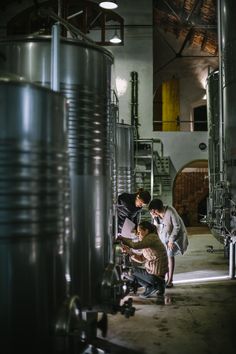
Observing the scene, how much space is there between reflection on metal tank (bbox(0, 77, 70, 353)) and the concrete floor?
75.1 inches

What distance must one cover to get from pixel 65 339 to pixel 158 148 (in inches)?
412

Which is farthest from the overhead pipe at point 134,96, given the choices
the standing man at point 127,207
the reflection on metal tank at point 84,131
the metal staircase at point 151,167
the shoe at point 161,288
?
the reflection on metal tank at point 84,131

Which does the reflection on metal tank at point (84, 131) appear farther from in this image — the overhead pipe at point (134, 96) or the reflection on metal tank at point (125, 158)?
the overhead pipe at point (134, 96)

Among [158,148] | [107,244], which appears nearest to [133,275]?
[107,244]

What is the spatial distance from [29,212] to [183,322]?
3138mm

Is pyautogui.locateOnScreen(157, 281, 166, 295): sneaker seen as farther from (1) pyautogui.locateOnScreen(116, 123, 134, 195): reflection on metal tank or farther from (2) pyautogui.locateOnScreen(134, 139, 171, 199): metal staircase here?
(2) pyautogui.locateOnScreen(134, 139, 171, 199): metal staircase

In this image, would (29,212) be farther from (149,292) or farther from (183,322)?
(149,292)

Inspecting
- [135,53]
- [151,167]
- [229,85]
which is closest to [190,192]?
[135,53]

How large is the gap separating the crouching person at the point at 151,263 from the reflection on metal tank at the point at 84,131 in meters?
2.12

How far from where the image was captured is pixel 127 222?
6000 mm

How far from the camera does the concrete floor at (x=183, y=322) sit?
157 inches

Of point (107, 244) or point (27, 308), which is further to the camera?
point (107, 244)

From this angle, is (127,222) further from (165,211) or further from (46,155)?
(46,155)

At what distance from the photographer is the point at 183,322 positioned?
15.4ft
